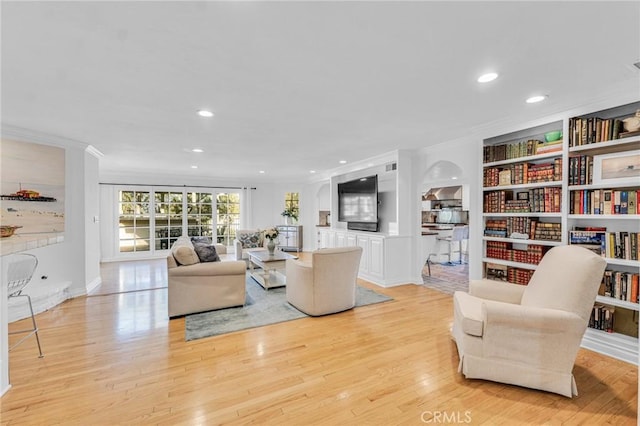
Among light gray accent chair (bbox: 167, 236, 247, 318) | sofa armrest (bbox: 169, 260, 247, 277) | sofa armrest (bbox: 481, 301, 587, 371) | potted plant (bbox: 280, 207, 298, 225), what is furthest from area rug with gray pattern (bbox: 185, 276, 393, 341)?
potted plant (bbox: 280, 207, 298, 225)

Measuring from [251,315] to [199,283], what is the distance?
773 mm

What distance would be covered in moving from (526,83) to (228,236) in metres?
8.08

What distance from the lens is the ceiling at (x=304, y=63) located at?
4.93 feet

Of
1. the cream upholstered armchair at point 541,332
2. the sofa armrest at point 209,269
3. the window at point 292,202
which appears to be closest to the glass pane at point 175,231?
the window at point 292,202

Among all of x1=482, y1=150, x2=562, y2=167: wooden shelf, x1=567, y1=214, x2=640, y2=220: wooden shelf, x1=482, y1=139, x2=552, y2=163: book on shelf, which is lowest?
x1=567, y1=214, x2=640, y2=220: wooden shelf

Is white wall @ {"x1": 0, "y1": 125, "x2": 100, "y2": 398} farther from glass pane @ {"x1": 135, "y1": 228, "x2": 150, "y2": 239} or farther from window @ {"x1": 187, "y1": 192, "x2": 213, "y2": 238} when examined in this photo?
window @ {"x1": 187, "y1": 192, "x2": 213, "y2": 238}

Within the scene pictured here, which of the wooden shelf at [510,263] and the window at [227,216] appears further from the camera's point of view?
the window at [227,216]

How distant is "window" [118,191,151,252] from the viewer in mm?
7523

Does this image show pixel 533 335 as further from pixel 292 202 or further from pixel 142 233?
pixel 142 233

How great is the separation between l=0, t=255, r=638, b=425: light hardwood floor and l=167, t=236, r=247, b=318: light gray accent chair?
260 millimetres

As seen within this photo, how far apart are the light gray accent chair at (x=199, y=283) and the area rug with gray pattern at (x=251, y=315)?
0.39 feet

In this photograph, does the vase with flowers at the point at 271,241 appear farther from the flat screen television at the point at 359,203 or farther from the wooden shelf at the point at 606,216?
the wooden shelf at the point at 606,216

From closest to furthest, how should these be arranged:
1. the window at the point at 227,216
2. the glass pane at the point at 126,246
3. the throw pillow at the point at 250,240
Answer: the throw pillow at the point at 250,240
the glass pane at the point at 126,246
the window at the point at 227,216

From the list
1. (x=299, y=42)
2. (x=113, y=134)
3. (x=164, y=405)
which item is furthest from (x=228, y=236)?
(x=299, y=42)
